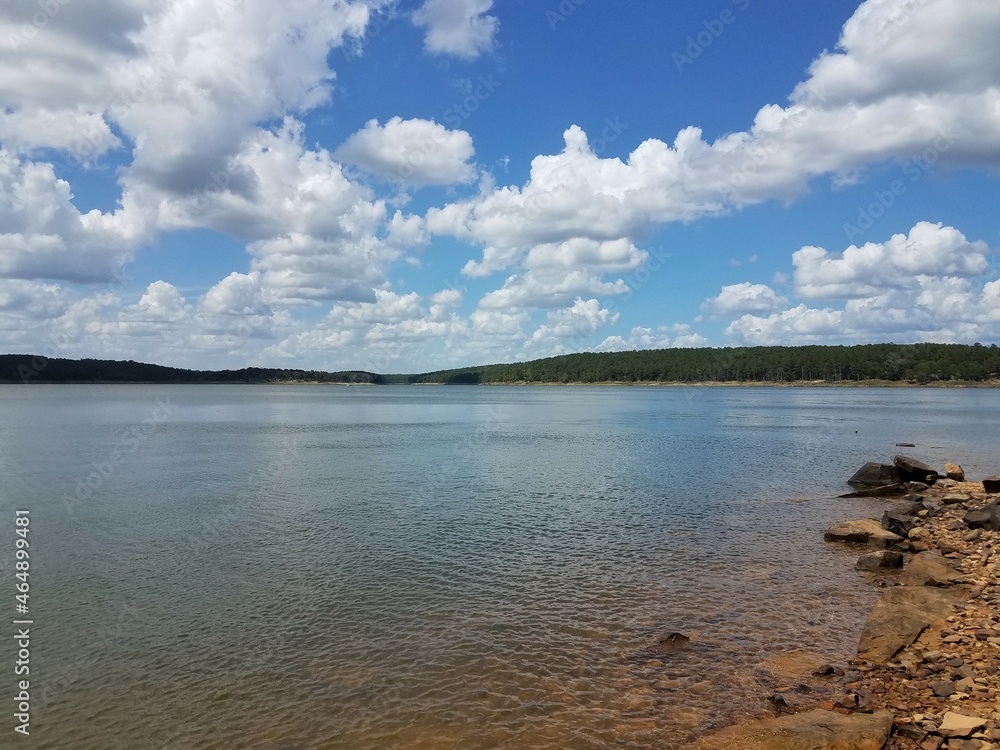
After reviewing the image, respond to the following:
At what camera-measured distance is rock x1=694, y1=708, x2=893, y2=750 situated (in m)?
8.88

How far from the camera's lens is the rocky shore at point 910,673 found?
29.5ft

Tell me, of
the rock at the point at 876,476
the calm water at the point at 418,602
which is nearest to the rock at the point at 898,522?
the calm water at the point at 418,602

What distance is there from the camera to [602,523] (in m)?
25.0

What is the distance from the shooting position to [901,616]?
1345 centimetres

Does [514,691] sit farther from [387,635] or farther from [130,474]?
[130,474]

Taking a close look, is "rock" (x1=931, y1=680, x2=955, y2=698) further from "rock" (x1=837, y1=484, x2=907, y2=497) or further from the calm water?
"rock" (x1=837, y1=484, x2=907, y2=497)

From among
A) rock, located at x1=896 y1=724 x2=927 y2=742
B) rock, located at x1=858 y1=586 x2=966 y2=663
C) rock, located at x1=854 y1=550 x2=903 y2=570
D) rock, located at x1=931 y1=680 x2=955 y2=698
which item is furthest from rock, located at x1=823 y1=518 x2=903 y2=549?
rock, located at x1=896 y1=724 x2=927 y2=742

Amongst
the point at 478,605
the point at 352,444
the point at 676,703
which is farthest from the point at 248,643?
the point at 352,444

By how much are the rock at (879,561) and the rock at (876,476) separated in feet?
54.2

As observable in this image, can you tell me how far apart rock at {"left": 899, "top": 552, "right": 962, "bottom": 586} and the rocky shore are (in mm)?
28

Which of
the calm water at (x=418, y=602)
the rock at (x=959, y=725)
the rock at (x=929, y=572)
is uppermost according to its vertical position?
the rock at (x=959, y=725)

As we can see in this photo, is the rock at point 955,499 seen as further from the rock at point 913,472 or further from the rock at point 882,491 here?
the rock at point 913,472

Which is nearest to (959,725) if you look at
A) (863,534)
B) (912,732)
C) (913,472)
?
(912,732)

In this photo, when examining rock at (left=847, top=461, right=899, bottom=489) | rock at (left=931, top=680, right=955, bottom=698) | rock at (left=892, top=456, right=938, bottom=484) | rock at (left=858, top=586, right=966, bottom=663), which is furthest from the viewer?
rock at (left=892, top=456, right=938, bottom=484)
